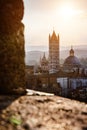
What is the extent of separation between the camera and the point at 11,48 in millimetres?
5727

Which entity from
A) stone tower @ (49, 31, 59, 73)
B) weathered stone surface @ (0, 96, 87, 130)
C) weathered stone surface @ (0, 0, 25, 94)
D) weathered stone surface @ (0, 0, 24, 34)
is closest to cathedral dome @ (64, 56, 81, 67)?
stone tower @ (49, 31, 59, 73)

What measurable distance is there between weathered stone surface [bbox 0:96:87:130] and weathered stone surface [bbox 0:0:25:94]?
971 mm

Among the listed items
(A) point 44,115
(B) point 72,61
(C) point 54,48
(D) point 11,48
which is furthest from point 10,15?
(C) point 54,48

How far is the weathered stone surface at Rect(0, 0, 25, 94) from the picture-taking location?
5.51m

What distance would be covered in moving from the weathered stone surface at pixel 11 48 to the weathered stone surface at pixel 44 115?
3.18 ft

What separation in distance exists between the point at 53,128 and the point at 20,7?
10.5ft

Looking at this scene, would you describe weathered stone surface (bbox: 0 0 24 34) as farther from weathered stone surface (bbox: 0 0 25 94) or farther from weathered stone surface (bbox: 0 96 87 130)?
weathered stone surface (bbox: 0 96 87 130)

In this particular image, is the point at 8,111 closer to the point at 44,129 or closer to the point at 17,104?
the point at 17,104

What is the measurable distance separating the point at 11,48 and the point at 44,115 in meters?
2.30

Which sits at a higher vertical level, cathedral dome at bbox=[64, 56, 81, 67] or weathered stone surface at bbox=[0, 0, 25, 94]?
weathered stone surface at bbox=[0, 0, 25, 94]

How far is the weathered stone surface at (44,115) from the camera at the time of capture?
3311 millimetres

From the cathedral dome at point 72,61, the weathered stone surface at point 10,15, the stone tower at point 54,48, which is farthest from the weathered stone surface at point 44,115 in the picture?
the stone tower at point 54,48

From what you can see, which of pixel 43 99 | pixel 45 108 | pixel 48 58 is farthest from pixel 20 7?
pixel 48 58

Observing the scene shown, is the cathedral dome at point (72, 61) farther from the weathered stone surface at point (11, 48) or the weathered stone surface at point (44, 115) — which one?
the weathered stone surface at point (44, 115)
